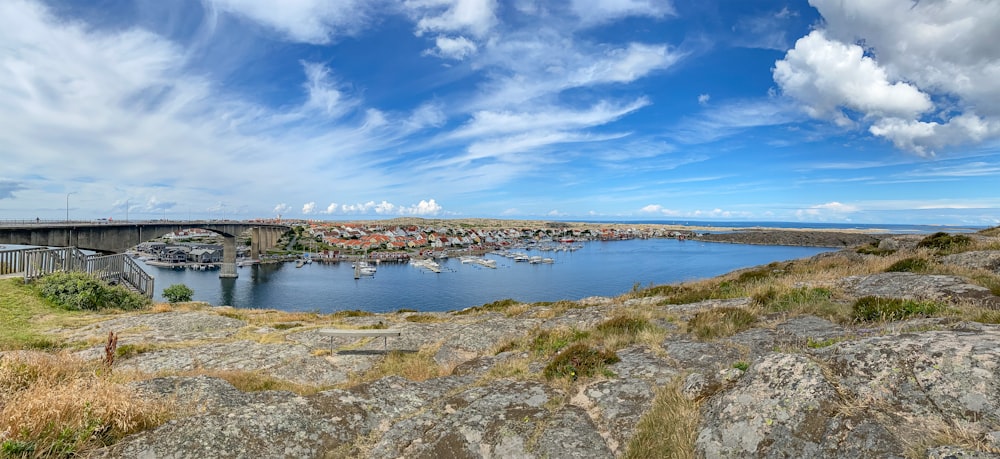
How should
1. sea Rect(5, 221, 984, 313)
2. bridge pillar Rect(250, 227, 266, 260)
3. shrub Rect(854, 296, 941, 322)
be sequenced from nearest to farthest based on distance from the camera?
1. shrub Rect(854, 296, 941, 322)
2. sea Rect(5, 221, 984, 313)
3. bridge pillar Rect(250, 227, 266, 260)

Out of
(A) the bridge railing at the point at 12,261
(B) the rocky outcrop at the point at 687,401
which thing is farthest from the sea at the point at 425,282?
(B) the rocky outcrop at the point at 687,401

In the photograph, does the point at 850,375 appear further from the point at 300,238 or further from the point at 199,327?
the point at 300,238

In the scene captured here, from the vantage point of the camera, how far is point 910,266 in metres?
14.4

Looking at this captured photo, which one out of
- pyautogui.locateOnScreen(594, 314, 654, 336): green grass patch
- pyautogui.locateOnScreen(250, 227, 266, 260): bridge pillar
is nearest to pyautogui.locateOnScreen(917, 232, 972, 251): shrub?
pyautogui.locateOnScreen(594, 314, 654, 336): green grass patch

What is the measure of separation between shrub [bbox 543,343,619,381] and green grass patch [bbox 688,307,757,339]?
2.70 metres

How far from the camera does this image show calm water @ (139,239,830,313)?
238 ft

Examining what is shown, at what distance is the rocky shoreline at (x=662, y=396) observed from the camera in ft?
13.3

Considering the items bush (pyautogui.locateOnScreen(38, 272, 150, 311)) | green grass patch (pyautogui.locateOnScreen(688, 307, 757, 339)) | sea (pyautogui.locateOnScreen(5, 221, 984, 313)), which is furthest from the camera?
sea (pyautogui.locateOnScreen(5, 221, 984, 313))

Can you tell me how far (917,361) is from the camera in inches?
177

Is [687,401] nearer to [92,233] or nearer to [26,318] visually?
[26,318]

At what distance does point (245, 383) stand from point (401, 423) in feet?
14.7

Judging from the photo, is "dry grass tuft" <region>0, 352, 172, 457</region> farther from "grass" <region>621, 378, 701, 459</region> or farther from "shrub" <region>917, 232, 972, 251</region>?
"shrub" <region>917, 232, 972, 251</region>

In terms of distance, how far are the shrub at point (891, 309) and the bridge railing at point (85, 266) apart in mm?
33903

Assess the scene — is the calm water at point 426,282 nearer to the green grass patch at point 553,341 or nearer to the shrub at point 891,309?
the green grass patch at point 553,341
